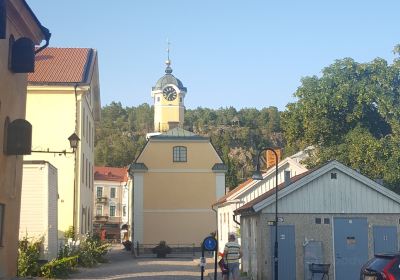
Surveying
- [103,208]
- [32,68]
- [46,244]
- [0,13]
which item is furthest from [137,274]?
[103,208]

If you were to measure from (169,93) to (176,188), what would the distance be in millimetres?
24721

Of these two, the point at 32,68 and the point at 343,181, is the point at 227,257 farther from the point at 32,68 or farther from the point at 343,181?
the point at 32,68

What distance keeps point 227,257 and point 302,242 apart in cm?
325

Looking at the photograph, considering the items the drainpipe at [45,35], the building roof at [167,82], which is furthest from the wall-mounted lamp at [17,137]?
the building roof at [167,82]

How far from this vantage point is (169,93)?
71.2 metres

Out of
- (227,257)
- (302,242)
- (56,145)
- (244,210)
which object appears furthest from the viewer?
(56,145)

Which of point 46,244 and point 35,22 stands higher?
point 35,22

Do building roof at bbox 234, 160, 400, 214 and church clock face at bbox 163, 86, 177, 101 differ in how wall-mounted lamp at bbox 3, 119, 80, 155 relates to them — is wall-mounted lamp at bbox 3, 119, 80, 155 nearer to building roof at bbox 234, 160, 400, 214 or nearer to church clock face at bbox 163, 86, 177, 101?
building roof at bbox 234, 160, 400, 214

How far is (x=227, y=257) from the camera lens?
19359 mm

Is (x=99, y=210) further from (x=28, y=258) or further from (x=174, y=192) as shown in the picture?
(x=28, y=258)

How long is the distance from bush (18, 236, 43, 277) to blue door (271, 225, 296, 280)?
7.93m

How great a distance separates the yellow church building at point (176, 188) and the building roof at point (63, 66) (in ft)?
39.9

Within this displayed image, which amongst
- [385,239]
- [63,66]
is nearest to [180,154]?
[63,66]

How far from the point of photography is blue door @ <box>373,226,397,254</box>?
21609 millimetres
